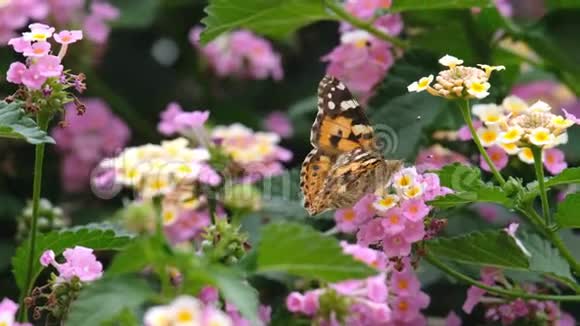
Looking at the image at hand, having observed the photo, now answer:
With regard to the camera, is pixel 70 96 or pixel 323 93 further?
pixel 323 93

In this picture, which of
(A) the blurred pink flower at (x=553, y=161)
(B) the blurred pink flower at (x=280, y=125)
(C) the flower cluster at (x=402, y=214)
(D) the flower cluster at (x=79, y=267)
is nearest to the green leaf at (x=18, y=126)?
(D) the flower cluster at (x=79, y=267)

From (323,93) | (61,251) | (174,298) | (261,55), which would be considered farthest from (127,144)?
(174,298)

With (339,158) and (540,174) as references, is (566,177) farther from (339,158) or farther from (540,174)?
(339,158)

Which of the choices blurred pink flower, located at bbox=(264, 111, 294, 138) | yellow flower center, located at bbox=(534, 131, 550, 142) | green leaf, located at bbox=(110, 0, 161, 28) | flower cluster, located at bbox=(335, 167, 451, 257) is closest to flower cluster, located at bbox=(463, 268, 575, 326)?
flower cluster, located at bbox=(335, 167, 451, 257)

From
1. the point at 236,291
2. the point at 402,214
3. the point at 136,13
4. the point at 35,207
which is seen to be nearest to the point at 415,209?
the point at 402,214

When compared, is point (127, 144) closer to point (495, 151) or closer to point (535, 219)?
point (495, 151)

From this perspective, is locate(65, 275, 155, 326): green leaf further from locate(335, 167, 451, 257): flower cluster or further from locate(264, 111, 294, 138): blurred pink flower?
locate(264, 111, 294, 138): blurred pink flower

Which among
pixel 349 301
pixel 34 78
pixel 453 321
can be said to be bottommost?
pixel 453 321
